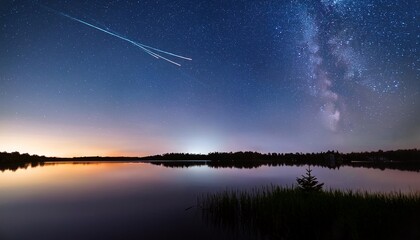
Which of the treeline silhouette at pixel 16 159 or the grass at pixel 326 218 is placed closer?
the grass at pixel 326 218

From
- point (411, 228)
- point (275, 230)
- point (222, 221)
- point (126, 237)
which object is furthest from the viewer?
point (222, 221)

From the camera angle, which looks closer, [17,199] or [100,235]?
[100,235]

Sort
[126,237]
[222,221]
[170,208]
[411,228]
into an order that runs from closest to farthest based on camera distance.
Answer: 1. [411,228]
2. [126,237]
3. [222,221]
4. [170,208]

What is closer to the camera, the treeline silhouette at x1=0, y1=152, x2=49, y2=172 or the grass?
the grass

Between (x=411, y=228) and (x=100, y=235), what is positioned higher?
(x=411, y=228)

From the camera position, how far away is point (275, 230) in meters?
15.2

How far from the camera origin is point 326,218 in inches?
592

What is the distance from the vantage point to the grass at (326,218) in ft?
43.2

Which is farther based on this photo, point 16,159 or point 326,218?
point 16,159

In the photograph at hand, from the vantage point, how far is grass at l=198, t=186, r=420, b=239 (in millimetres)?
13180

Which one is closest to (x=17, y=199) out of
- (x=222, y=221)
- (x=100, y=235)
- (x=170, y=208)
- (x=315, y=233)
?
(x=170, y=208)

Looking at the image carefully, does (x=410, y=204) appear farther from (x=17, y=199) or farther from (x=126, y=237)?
(x=17, y=199)

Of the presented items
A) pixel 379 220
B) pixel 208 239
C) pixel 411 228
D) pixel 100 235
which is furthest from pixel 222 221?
pixel 411 228

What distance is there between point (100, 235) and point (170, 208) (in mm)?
9666
